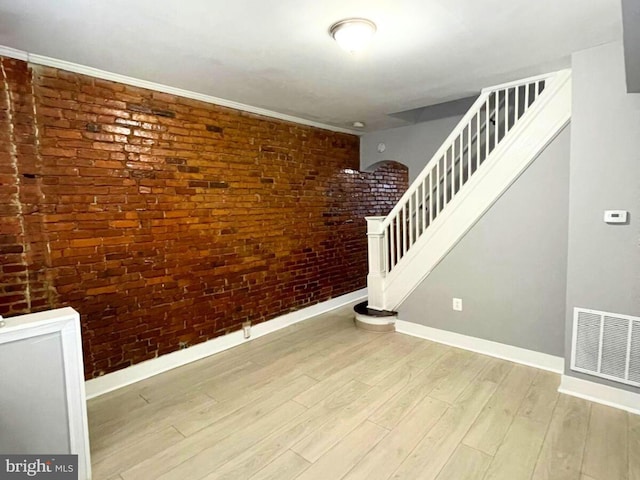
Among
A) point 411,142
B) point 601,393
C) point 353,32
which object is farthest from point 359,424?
point 411,142

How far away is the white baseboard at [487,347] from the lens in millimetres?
2883

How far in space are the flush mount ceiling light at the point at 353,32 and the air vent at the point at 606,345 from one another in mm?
2442

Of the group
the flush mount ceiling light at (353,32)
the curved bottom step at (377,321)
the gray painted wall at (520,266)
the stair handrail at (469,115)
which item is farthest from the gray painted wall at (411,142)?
the flush mount ceiling light at (353,32)

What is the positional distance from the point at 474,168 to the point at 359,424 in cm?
277

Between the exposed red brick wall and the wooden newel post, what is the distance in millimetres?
845

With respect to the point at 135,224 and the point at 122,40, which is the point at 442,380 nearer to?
the point at 135,224

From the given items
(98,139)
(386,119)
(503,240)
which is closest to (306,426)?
(503,240)

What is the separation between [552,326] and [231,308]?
2.98 meters

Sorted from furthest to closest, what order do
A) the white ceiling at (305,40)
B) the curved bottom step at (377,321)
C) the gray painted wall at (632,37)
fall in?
the curved bottom step at (377,321) → the white ceiling at (305,40) → the gray painted wall at (632,37)

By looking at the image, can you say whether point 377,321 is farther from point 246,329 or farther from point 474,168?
point 474,168

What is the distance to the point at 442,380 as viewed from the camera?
8.96ft

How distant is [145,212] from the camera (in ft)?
9.32

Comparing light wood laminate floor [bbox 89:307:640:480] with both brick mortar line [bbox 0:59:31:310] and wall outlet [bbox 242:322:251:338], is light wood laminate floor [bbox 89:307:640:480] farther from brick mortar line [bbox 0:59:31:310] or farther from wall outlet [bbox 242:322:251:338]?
brick mortar line [bbox 0:59:31:310]

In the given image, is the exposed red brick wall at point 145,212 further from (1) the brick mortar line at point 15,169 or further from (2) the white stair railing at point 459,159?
(2) the white stair railing at point 459,159
